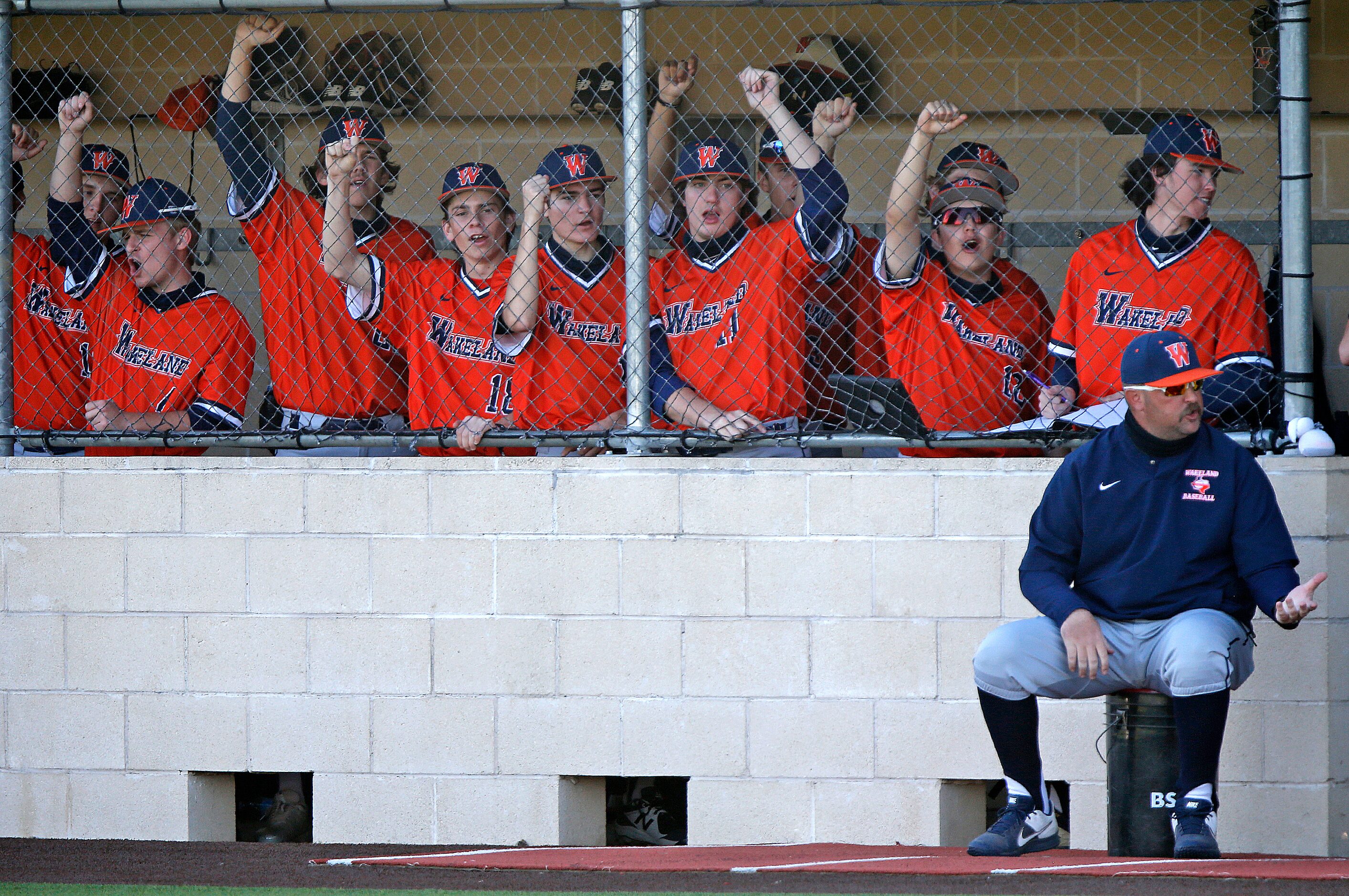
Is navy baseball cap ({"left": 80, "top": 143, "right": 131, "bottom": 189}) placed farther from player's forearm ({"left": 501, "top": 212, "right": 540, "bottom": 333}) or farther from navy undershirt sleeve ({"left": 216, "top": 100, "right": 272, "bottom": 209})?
player's forearm ({"left": 501, "top": 212, "right": 540, "bottom": 333})

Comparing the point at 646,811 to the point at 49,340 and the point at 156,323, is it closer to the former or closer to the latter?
the point at 156,323

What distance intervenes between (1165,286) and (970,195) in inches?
23.7

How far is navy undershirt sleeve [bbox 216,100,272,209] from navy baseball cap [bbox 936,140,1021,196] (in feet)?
6.65

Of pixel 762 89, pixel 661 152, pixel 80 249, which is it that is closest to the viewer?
pixel 762 89

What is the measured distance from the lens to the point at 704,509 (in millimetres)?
4320

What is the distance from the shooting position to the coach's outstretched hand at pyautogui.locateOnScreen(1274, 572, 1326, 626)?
3.35 metres

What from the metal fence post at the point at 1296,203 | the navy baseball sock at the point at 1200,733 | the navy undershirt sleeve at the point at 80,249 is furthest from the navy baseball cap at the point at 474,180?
the navy baseball sock at the point at 1200,733

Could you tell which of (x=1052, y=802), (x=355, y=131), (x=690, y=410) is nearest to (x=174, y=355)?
(x=355, y=131)

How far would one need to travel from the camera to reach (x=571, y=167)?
4.68 metres

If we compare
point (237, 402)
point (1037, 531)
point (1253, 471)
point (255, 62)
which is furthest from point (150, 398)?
point (1253, 471)

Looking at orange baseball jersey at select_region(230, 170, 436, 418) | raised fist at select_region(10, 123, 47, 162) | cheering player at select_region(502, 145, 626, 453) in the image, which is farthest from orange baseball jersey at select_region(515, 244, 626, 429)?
raised fist at select_region(10, 123, 47, 162)

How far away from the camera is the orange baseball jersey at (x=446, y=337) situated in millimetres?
4676

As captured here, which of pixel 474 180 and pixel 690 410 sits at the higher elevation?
pixel 474 180

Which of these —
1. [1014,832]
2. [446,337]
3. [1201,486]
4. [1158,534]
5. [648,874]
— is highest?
[446,337]
